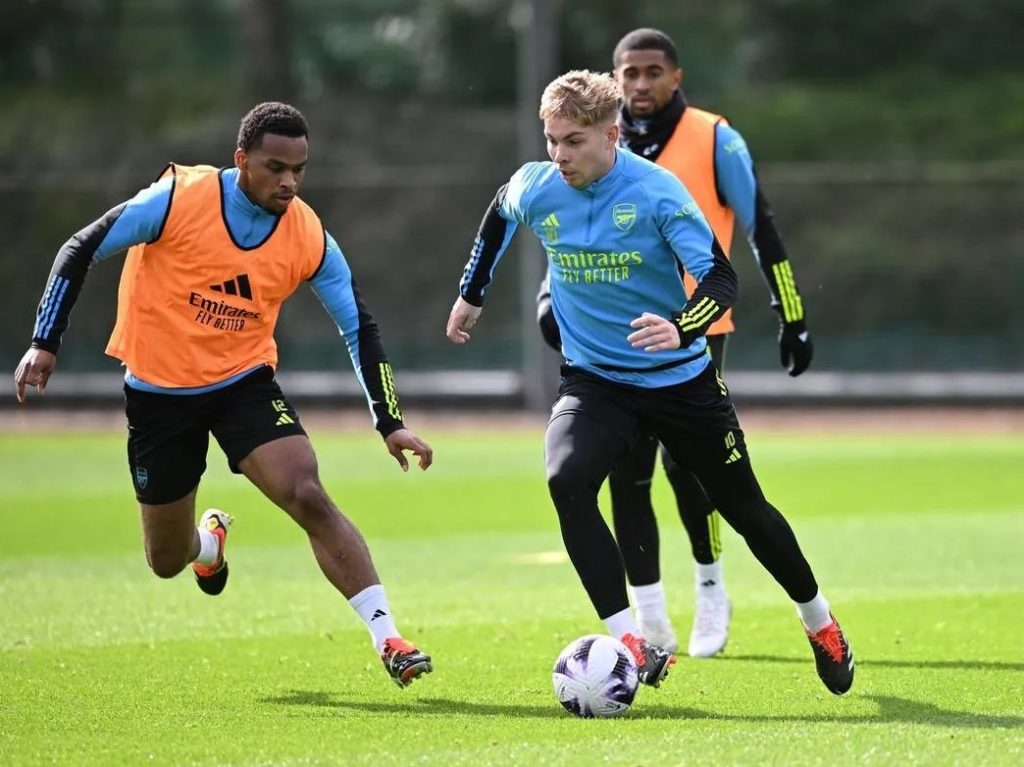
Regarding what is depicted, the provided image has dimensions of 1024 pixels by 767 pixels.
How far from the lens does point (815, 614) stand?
21.9 feet

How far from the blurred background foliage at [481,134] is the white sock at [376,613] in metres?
17.2

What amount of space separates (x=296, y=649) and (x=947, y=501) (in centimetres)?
729

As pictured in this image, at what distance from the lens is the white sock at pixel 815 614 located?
6.65 m

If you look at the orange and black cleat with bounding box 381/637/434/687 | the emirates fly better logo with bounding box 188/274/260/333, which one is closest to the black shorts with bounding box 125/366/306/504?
the emirates fly better logo with bounding box 188/274/260/333

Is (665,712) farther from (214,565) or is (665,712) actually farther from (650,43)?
(650,43)

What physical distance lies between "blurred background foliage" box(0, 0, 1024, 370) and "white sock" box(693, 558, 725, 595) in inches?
616

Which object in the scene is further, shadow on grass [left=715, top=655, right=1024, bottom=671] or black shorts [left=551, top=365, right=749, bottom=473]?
shadow on grass [left=715, top=655, right=1024, bottom=671]

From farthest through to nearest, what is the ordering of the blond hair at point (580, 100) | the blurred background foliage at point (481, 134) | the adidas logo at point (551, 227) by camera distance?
the blurred background foliage at point (481, 134) < the adidas logo at point (551, 227) < the blond hair at point (580, 100)

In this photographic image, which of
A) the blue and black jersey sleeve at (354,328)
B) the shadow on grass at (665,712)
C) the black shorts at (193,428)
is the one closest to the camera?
the shadow on grass at (665,712)

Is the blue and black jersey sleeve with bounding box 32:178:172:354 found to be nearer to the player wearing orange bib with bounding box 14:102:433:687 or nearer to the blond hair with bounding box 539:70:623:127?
the player wearing orange bib with bounding box 14:102:433:687

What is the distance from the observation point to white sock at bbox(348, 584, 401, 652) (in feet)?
22.0

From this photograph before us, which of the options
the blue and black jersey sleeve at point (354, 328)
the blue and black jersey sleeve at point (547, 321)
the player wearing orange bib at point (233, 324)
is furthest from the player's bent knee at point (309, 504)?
the blue and black jersey sleeve at point (547, 321)

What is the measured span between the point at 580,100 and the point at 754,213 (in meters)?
1.97

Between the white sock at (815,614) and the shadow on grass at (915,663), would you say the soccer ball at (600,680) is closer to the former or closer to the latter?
the white sock at (815,614)
